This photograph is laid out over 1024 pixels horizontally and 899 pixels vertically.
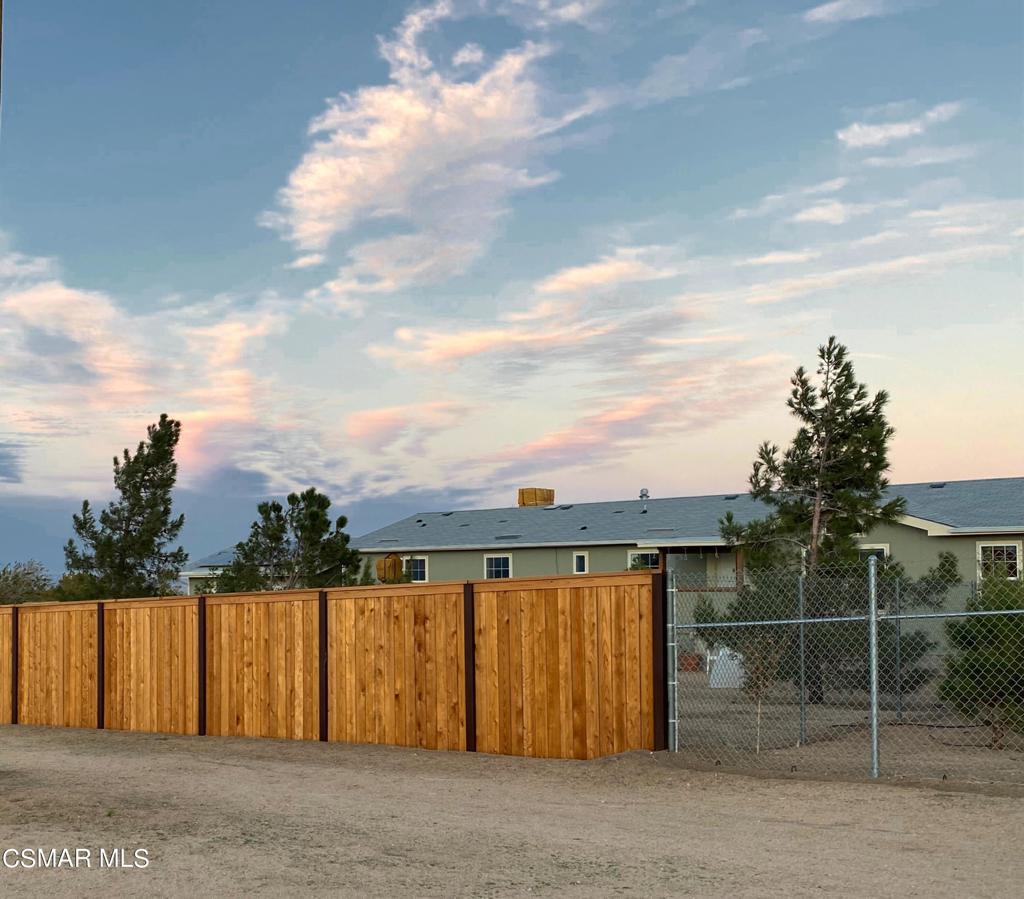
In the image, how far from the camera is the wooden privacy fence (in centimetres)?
1337

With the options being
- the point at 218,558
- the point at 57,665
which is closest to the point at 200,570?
the point at 218,558

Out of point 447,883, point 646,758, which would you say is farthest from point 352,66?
point 447,883

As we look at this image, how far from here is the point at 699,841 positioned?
28.7 feet

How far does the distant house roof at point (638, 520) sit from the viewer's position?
28125mm

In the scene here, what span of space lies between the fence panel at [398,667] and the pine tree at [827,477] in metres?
6.09

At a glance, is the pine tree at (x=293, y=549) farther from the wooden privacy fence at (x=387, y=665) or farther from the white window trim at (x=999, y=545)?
the white window trim at (x=999, y=545)

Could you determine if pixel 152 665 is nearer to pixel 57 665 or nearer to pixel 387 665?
pixel 57 665

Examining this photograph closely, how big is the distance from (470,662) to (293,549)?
34.5ft

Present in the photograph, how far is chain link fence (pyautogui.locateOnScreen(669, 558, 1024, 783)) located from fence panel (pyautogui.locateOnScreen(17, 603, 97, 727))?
967cm

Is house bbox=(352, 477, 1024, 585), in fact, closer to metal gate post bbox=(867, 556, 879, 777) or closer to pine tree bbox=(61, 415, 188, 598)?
pine tree bbox=(61, 415, 188, 598)

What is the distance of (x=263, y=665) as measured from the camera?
17016 millimetres

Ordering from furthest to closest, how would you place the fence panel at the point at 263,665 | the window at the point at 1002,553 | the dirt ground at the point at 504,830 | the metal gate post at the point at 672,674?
1. the window at the point at 1002,553
2. the fence panel at the point at 263,665
3. the metal gate post at the point at 672,674
4. the dirt ground at the point at 504,830

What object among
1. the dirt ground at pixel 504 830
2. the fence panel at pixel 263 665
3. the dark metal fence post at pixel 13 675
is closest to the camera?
the dirt ground at pixel 504 830

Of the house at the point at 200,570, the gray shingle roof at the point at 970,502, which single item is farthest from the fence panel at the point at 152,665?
the house at the point at 200,570
